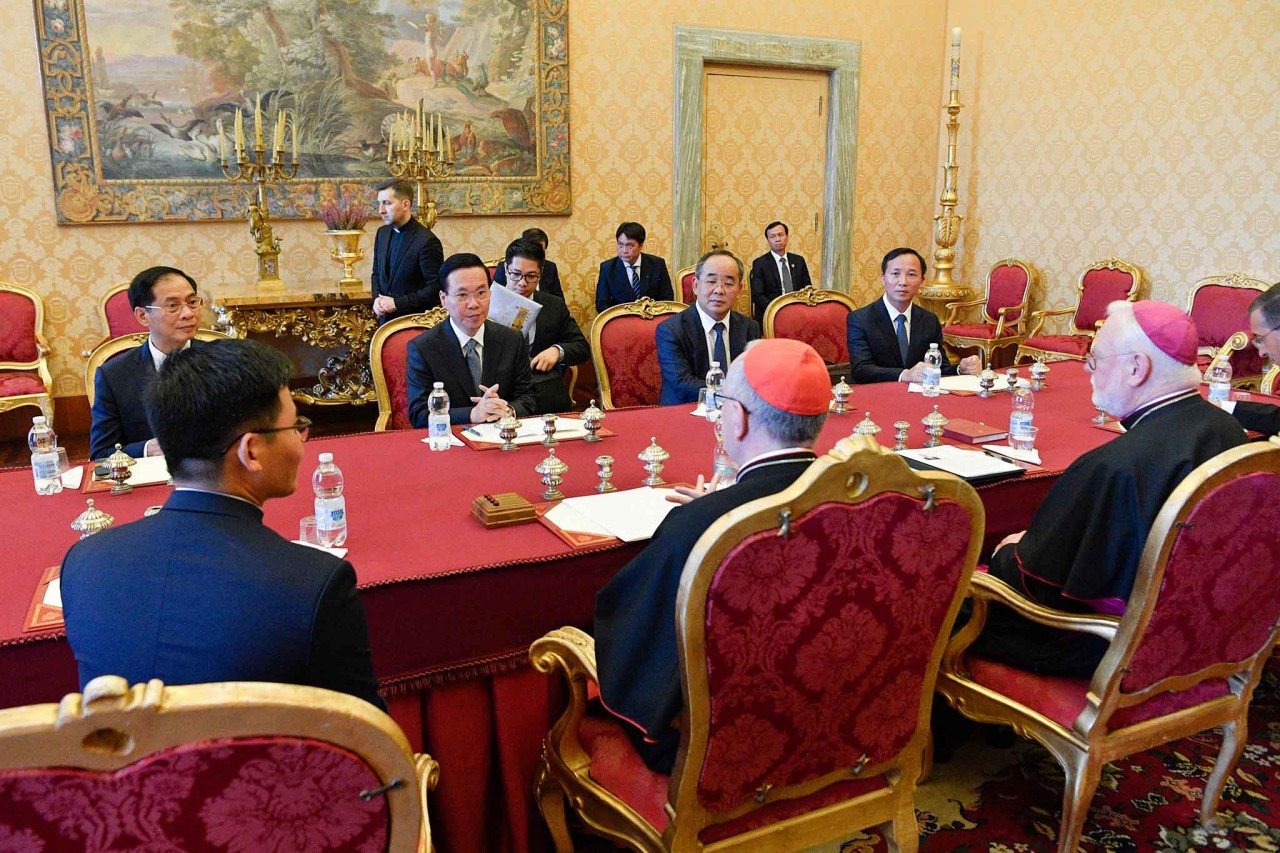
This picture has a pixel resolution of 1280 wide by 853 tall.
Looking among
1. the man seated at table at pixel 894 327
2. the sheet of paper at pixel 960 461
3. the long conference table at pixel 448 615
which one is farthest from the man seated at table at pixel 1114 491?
the man seated at table at pixel 894 327

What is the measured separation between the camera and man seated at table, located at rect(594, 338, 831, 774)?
1.65 meters

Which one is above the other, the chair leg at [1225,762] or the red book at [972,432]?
the red book at [972,432]

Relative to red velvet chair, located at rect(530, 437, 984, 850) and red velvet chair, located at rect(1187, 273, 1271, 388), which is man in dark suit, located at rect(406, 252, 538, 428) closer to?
red velvet chair, located at rect(530, 437, 984, 850)

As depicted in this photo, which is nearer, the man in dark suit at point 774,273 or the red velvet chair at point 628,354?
the red velvet chair at point 628,354

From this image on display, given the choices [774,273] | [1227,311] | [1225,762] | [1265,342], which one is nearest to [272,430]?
[1225,762]

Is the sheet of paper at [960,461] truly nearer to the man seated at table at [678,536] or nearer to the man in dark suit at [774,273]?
the man seated at table at [678,536]

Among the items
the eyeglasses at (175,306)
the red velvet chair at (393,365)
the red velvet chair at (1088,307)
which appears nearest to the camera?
the eyeglasses at (175,306)

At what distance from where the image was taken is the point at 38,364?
19.6ft

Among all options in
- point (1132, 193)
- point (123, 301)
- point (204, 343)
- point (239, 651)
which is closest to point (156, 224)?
point (123, 301)

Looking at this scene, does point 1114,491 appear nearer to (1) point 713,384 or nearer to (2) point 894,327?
(1) point 713,384

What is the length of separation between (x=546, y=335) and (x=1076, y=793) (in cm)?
357

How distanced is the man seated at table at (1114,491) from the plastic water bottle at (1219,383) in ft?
4.67

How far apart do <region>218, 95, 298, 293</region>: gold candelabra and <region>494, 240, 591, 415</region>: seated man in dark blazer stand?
1.93 meters

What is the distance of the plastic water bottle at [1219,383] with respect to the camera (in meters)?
3.49
